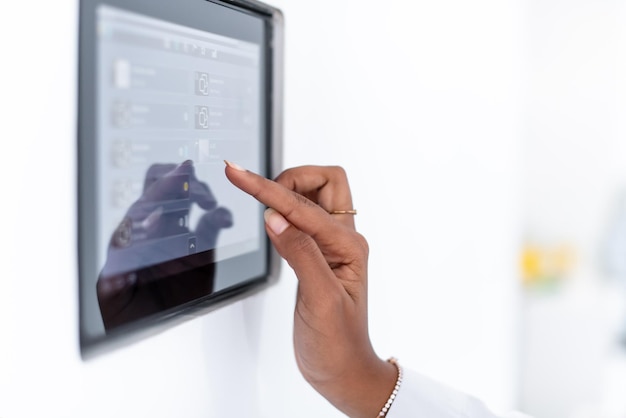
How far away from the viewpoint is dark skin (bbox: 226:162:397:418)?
0.48 metres

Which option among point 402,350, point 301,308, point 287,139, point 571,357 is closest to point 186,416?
point 301,308

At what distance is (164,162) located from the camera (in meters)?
0.48

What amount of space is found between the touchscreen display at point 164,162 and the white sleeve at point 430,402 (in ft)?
0.62

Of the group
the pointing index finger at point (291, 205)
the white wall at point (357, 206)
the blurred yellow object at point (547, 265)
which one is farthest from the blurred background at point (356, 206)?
the blurred yellow object at point (547, 265)

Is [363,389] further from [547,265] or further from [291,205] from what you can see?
[547,265]

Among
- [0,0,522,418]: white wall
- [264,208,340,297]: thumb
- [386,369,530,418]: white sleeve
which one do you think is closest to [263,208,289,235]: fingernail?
[264,208,340,297]: thumb

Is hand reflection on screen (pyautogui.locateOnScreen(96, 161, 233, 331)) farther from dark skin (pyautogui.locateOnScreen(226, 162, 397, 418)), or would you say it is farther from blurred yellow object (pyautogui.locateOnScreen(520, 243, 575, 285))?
blurred yellow object (pyautogui.locateOnScreen(520, 243, 575, 285))

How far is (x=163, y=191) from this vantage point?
482 millimetres

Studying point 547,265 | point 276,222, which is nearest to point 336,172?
point 276,222

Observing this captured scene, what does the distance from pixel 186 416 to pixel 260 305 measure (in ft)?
0.42

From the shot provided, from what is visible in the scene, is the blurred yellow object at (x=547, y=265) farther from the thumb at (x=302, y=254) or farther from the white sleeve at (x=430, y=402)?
the thumb at (x=302, y=254)

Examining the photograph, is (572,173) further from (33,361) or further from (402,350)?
(33,361)

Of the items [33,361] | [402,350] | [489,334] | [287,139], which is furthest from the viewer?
[489,334]

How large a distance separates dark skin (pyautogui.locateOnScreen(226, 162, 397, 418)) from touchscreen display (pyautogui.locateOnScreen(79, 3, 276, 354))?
0.06 metres
